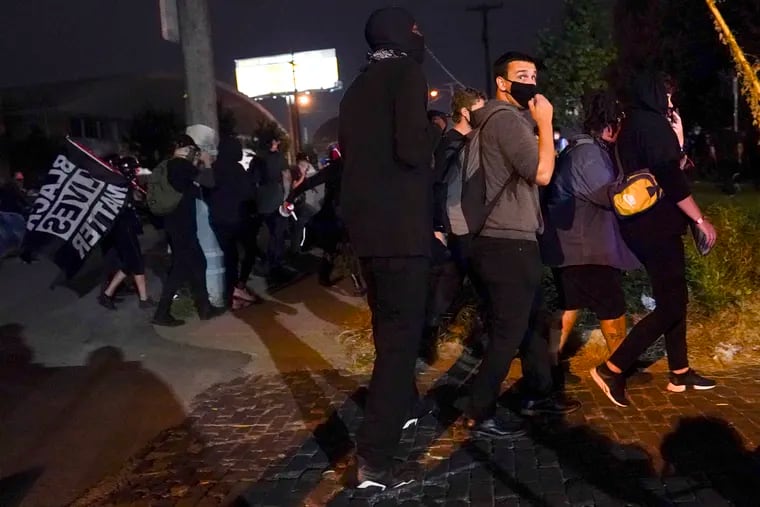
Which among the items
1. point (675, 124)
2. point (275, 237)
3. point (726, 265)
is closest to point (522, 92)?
point (675, 124)

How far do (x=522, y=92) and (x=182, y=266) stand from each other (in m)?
4.11

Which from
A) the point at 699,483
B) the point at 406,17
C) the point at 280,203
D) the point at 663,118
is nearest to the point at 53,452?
the point at 406,17

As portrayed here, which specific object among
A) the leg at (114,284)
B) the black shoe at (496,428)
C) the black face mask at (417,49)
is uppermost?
the black face mask at (417,49)

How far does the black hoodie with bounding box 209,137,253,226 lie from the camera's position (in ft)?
25.0

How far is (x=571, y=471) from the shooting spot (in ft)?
12.5

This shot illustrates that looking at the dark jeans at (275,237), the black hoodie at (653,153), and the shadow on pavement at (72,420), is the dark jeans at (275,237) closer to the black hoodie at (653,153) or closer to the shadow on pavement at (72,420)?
the shadow on pavement at (72,420)

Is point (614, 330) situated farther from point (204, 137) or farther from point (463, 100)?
point (204, 137)

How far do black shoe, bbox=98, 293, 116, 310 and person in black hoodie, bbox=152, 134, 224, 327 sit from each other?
1005mm

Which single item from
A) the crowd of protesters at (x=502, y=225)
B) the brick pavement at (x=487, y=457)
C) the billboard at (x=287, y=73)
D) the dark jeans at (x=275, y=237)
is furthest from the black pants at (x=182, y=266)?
the billboard at (x=287, y=73)

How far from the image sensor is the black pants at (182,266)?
7191 millimetres

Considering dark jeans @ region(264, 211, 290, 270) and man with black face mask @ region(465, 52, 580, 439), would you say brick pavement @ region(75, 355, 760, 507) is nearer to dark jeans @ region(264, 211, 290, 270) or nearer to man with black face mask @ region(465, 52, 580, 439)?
man with black face mask @ region(465, 52, 580, 439)

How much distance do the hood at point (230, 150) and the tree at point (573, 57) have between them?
8.49 m

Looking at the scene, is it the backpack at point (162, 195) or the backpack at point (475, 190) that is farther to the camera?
the backpack at point (162, 195)

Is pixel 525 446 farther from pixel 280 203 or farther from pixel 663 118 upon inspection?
pixel 280 203
